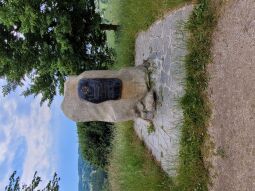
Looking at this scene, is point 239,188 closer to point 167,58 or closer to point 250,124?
point 250,124

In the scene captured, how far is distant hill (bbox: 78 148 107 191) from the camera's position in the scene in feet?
50.1

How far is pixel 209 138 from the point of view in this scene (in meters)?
7.53

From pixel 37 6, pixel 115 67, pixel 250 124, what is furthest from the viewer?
pixel 115 67

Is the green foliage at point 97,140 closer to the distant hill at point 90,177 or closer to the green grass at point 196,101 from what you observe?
the distant hill at point 90,177

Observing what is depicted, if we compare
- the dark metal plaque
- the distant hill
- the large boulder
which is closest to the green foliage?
the distant hill

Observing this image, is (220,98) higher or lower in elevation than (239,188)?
higher

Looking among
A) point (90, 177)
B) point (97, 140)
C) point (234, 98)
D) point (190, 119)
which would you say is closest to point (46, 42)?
point (97, 140)

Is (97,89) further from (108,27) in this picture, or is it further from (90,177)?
(90,177)

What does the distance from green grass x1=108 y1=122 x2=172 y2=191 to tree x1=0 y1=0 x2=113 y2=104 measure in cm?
224

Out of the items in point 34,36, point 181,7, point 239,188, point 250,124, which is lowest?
point 239,188

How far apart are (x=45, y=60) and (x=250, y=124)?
7.14 m

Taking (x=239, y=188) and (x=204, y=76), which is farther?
(x=204, y=76)

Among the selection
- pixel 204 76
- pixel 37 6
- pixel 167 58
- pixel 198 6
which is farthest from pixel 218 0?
pixel 37 6

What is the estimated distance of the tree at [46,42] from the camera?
449 inches
